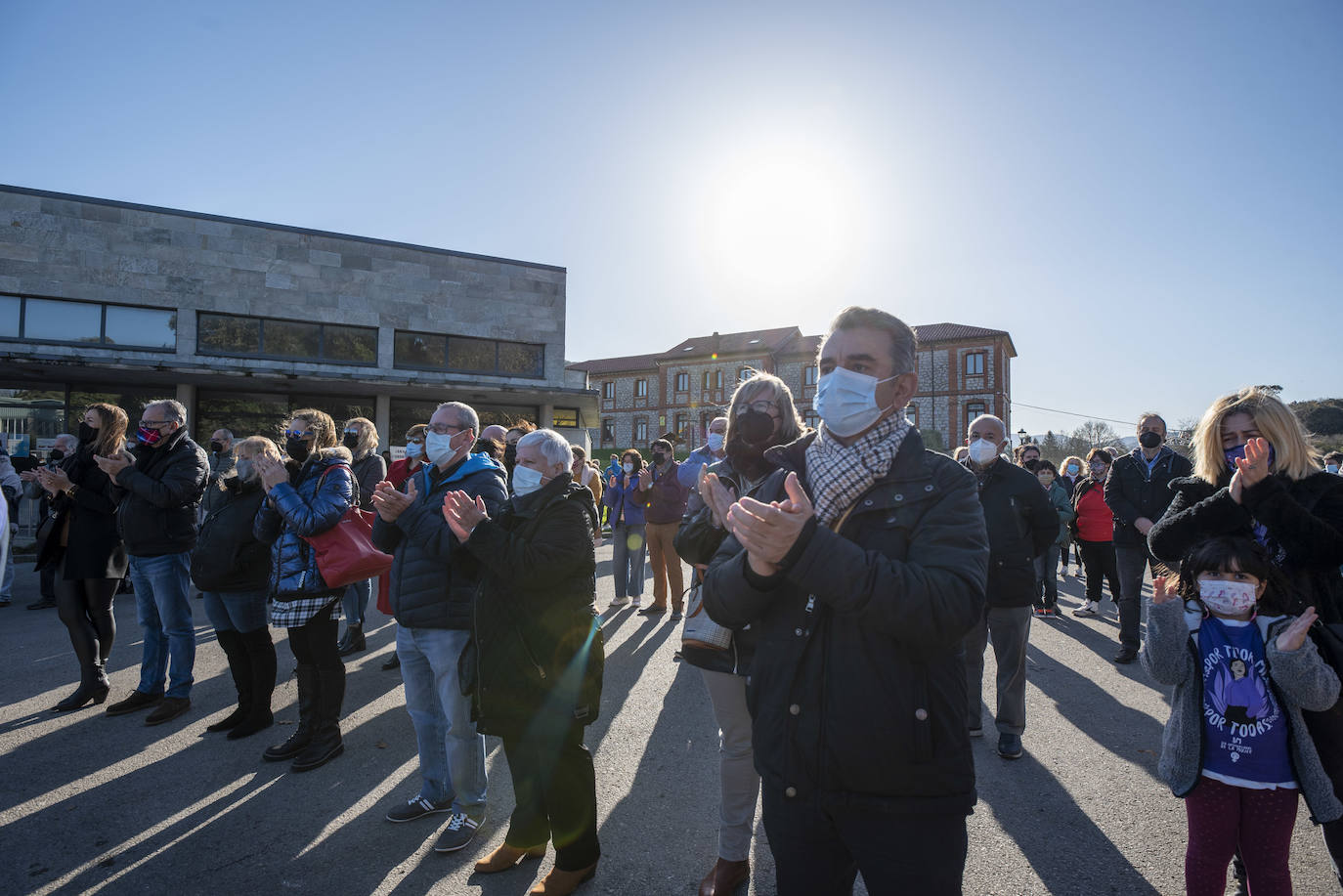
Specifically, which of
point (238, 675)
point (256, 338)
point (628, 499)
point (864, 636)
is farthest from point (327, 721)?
point (256, 338)

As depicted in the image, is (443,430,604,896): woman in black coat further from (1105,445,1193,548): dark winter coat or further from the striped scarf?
(1105,445,1193,548): dark winter coat

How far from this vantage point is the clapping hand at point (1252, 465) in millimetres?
2534

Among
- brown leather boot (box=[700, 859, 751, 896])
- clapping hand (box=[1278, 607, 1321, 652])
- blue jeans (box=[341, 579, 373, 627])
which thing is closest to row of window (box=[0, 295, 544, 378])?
blue jeans (box=[341, 579, 373, 627])

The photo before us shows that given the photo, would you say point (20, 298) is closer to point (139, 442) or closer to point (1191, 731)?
point (139, 442)

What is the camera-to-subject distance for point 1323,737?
2320 millimetres

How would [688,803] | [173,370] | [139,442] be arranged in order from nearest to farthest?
[688,803] < [139,442] < [173,370]

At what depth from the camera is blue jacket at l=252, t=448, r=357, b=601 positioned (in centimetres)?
399

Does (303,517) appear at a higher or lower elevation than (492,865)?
higher

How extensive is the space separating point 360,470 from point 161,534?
152cm

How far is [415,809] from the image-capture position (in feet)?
11.6

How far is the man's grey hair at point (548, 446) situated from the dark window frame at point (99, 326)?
1877 cm

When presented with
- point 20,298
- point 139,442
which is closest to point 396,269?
point 20,298

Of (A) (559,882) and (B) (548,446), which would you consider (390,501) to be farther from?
(A) (559,882)

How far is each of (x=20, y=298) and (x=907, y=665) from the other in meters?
22.3
